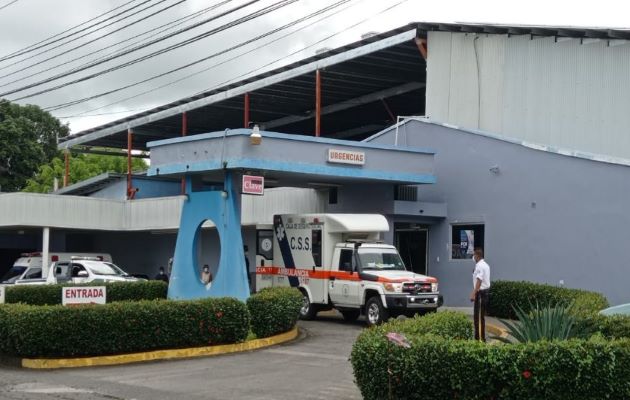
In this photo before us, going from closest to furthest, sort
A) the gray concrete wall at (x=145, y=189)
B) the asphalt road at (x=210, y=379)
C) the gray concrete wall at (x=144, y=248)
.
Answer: the asphalt road at (x=210, y=379)
the gray concrete wall at (x=144, y=248)
the gray concrete wall at (x=145, y=189)

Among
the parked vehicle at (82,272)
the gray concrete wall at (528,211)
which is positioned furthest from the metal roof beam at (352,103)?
the parked vehicle at (82,272)

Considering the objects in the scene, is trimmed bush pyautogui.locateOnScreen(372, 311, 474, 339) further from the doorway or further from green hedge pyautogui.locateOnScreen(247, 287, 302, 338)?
the doorway

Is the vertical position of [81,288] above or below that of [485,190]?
below

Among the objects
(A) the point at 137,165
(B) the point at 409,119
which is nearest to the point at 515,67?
(B) the point at 409,119

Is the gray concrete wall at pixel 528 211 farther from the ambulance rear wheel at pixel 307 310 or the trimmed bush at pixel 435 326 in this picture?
the trimmed bush at pixel 435 326

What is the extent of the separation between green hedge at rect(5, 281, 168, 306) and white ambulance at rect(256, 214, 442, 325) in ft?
10.1

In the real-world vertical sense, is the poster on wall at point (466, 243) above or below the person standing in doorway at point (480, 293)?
above

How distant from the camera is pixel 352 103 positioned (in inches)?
1582

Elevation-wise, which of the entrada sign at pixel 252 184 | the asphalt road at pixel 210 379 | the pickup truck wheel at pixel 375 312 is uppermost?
the entrada sign at pixel 252 184

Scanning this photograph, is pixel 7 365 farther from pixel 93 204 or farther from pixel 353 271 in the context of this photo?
pixel 93 204

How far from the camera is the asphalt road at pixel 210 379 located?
41.9ft

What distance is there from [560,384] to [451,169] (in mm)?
20294

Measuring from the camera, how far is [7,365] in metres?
16.3

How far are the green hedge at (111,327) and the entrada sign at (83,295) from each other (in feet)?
2.44
